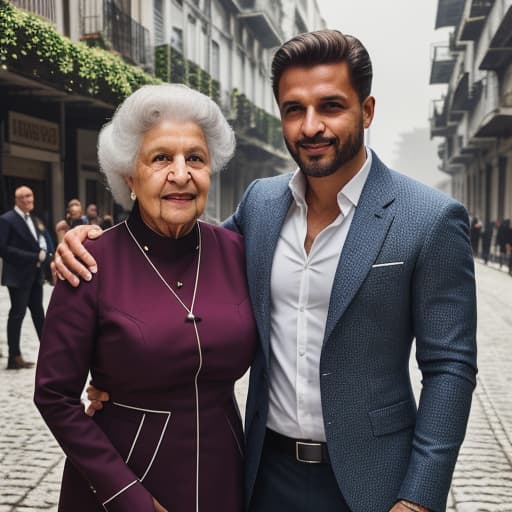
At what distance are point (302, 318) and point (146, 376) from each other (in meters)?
0.51

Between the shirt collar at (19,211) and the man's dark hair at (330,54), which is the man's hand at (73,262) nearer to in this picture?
the man's dark hair at (330,54)

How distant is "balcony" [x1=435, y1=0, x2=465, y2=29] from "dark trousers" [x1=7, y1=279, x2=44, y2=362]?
32693 millimetres

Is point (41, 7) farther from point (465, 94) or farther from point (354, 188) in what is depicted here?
A: point (465, 94)

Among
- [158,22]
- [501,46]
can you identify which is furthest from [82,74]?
[501,46]

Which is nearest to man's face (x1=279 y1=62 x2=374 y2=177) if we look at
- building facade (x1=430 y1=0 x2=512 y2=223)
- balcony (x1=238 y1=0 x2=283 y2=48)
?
building facade (x1=430 y1=0 x2=512 y2=223)

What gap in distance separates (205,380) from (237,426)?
0.26 metres

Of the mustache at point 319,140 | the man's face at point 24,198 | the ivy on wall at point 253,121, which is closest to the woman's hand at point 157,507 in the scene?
the mustache at point 319,140

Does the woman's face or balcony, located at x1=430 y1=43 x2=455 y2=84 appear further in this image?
balcony, located at x1=430 y1=43 x2=455 y2=84

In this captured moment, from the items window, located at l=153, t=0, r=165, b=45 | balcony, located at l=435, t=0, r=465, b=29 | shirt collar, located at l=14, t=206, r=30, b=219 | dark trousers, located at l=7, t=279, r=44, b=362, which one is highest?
balcony, located at l=435, t=0, r=465, b=29

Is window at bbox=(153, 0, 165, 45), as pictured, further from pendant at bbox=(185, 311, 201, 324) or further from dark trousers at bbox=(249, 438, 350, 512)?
dark trousers at bbox=(249, 438, 350, 512)

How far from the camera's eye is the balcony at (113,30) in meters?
14.9

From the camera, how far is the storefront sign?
1357cm

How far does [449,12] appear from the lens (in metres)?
36.7

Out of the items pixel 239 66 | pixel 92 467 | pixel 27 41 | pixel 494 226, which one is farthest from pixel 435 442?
pixel 239 66
